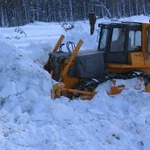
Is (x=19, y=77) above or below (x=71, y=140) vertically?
above

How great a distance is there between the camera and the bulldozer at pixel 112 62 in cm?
880

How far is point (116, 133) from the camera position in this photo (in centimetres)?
674

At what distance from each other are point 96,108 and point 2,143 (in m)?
2.41

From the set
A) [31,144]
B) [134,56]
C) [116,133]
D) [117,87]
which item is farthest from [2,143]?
[134,56]

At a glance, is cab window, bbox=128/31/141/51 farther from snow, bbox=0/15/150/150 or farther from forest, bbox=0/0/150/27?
forest, bbox=0/0/150/27

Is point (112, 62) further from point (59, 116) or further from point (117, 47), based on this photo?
point (59, 116)

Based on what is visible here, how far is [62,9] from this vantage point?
56.0 meters

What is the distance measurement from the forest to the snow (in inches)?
1659

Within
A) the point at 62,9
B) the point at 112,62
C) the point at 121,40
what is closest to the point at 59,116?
the point at 112,62

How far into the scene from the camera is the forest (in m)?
51.4

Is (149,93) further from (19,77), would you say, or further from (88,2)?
(88,2)

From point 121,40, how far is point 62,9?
157 feet

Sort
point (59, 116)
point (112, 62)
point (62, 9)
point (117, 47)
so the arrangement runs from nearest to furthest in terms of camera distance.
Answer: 1. point (59, 116)
2. point (117, 47)
3. point (112, 62)
4. point (62, 9)

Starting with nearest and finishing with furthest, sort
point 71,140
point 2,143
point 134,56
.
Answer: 1. point 2,143
2. point 71,140
3. point 134,56
